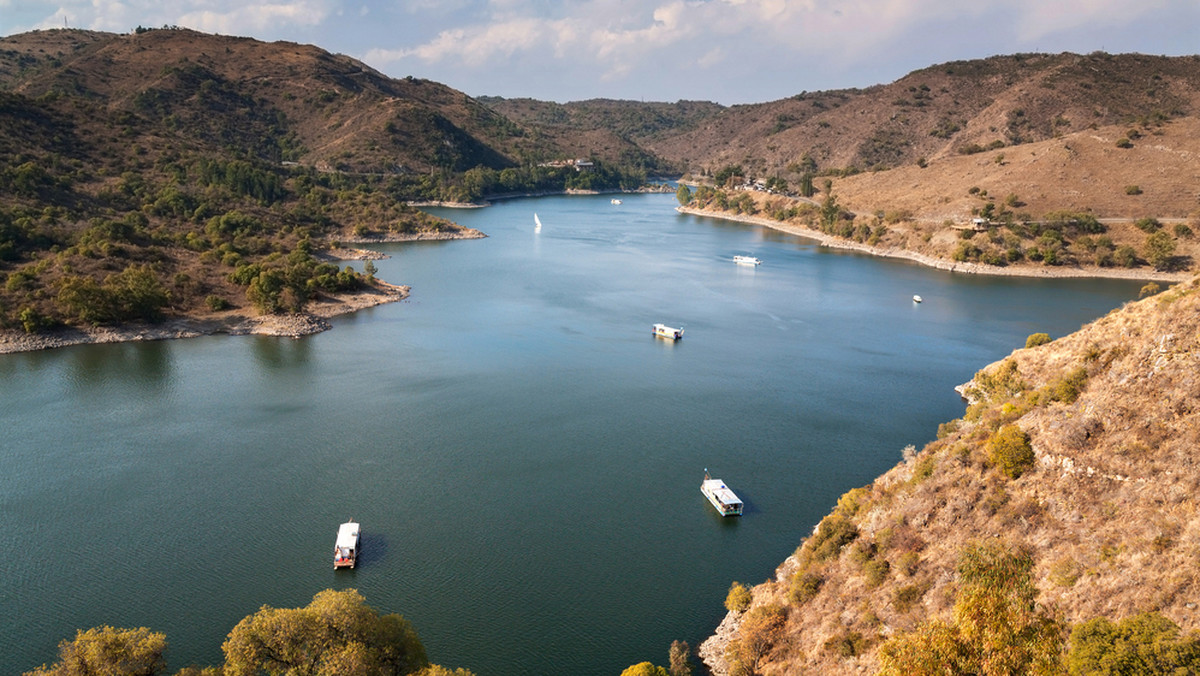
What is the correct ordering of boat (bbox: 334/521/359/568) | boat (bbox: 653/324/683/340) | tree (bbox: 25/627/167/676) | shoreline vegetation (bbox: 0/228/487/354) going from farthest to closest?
boat (bbox: 653/324/683/340), shoreline vegetation (bbox: 0/228/487/354), boat (bbox: 334/521/359/568), tree (bbox: 25/627/167/676)

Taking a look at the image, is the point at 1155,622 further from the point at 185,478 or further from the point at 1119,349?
the point at 185,478

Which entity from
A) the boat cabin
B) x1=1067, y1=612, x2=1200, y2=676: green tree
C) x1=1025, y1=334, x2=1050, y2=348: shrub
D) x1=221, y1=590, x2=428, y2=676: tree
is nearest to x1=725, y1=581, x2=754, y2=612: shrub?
the boat cabin

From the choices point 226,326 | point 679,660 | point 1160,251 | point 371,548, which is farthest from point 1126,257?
point 226,326

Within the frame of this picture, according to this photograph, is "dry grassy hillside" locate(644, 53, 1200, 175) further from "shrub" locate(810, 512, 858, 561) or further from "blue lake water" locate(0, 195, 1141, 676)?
"shrub" locate(810, 512, 858, 561)

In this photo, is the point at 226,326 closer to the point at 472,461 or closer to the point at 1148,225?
the point at 472,461

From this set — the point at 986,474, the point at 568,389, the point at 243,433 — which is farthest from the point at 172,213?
the point at 986,474

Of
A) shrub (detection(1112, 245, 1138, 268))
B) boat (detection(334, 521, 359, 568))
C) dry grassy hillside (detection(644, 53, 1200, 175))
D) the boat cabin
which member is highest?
dry grassy hillside (detection(644, 53, 1200, 175))

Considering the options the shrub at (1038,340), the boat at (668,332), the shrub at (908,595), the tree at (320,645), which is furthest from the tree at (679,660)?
the boat at (668,332)
